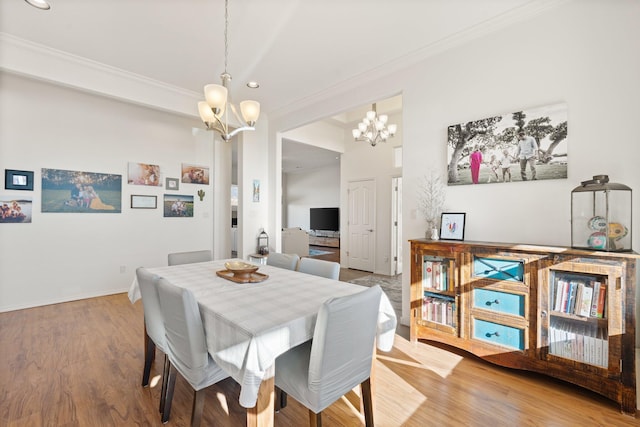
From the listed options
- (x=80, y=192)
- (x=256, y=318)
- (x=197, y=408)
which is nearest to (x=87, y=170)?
(x=80, y=192)

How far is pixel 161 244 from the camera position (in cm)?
473

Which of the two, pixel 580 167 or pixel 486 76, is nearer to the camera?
pixel 580 167

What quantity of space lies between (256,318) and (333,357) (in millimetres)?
401

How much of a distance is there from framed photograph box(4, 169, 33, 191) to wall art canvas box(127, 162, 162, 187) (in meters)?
1.09

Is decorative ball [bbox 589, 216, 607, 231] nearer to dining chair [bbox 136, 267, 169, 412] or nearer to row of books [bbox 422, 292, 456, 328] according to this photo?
row of books [bbox 422, 292, 456, 328]

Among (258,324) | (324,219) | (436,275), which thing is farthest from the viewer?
(324,219)

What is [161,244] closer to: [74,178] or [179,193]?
[179,193]

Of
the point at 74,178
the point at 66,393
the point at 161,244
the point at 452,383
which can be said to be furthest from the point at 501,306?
the point at 74,178

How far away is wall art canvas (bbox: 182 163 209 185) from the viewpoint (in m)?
5.00

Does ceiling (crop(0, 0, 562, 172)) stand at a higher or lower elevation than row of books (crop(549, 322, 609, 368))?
higher

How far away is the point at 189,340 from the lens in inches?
54.7

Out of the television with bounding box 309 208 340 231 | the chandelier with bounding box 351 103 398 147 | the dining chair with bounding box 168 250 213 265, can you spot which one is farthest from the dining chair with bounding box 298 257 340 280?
the television with bounding box 309 208 340 231

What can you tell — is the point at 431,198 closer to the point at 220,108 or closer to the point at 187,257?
the point at 220,108

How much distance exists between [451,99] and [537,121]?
81 cm
